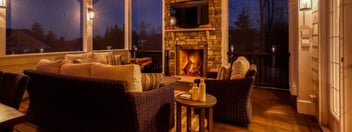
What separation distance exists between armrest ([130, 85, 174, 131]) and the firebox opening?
12.2 feet

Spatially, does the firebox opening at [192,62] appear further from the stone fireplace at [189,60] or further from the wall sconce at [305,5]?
the wall sconce at [305,5]

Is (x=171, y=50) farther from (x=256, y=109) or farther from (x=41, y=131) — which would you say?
(x=41, y=131)

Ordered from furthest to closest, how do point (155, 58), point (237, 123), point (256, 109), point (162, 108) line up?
point (155, 58)
point (256, 109)
point (237, 123)
point (162, 108)

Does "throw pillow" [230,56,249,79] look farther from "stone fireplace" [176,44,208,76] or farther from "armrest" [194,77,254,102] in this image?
"stone fireplace" [176,44,208,76]

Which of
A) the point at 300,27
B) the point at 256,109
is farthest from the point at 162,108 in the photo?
Answer: the point at 300,27

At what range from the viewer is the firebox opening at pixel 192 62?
6.45 metres

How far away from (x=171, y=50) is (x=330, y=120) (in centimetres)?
441

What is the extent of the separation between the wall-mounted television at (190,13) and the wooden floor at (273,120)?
103 inches

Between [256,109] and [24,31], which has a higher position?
[24,31]

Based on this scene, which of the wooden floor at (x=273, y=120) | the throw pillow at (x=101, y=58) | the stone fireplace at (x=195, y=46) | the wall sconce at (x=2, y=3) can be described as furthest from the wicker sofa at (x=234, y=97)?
the wall sconce at (x=2, y=3)

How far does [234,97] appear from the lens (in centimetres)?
294

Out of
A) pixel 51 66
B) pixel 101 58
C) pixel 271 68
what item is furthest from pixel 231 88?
pixel 101 58

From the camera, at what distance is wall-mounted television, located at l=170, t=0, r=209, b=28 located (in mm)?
6023

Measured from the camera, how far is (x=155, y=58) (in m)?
7.18
